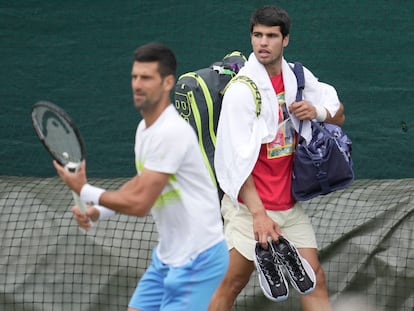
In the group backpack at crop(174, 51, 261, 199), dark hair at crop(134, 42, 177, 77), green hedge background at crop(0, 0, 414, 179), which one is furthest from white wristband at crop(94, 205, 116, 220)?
green hedge background at crop(0, 0, 414, 179)

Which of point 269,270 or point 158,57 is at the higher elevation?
point 158,57

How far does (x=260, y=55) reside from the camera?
6.38 meters

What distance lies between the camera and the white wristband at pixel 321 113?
6.47m

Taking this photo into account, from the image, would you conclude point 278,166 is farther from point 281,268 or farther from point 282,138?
point 281,268

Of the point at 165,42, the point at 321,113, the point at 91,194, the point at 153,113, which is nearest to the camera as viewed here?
the point at 91,194

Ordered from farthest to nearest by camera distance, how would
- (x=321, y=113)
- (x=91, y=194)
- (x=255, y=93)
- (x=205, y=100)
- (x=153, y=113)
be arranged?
1. (x=205, y=100)
2. (x=321, y=113)
3. (x=255, y=93)
4. (x=153, y=113)
5. (x=91, y=194)

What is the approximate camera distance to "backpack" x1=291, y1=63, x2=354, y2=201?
21.0ft

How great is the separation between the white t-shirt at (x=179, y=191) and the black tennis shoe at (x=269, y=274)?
35.7 inches

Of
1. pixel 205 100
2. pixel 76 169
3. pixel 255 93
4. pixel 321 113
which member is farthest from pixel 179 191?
pixel 205 100

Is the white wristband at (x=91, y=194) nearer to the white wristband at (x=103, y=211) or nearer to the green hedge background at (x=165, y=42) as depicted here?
the white wristband at (x=103, y=211)

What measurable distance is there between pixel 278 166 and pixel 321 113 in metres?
0.38

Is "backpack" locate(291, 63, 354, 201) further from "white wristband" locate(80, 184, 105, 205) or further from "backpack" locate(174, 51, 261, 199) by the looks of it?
"white wristband" locate(80, 184, 105, 205)

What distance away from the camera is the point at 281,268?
20.9ft

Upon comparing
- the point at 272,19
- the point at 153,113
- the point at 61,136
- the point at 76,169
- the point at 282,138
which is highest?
the point at 272,19
